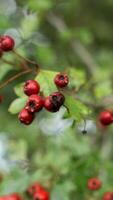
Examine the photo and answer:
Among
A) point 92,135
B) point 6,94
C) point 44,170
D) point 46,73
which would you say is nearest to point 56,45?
point 6,94

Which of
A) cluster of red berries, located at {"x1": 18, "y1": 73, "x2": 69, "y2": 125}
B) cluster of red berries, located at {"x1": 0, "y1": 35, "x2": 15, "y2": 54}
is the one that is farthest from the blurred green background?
cluster of red berries, located at {"x1": 0, "y1": 35, "x2": 15, "y2": 54}

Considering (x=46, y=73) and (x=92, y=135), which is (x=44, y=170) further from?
(x=92, y=135)

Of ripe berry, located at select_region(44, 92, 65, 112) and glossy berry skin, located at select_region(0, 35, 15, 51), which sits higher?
ripe berry, located at select_region(44, 92, 65, 112)

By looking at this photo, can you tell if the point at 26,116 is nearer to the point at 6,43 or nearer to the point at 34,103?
the point at 34,103

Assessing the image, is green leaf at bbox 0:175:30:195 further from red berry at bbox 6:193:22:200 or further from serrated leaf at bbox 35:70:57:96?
serrated leaf at bbox 35:70:57:96

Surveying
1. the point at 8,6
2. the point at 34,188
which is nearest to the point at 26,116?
the point at 34,188
